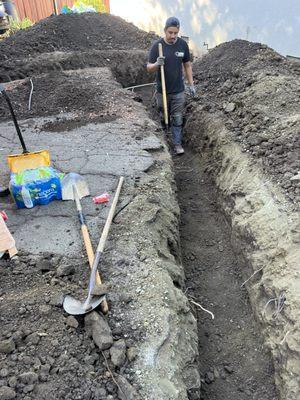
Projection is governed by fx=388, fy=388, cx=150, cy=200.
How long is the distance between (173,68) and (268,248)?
340 centimetres

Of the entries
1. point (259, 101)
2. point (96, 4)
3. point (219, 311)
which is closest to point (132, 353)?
point (219, 311)

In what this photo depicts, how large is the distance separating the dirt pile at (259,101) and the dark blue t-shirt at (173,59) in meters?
0.68

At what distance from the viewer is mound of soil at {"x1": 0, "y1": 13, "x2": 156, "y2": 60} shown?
29.5 feet

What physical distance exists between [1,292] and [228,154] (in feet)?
10.8

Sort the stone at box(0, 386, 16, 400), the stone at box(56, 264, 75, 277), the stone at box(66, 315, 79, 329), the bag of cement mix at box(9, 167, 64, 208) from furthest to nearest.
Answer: the bag of cement mix at box(9, 167, 64, 208) < the stone at box(56, 264, 75, 277) < the stone at box(66, 315, 79, 329) < the stone at box(0, 386, 16, 400)

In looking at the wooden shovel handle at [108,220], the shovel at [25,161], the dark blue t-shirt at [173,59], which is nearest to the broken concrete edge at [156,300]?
the wooden shovel handle at [108,220]

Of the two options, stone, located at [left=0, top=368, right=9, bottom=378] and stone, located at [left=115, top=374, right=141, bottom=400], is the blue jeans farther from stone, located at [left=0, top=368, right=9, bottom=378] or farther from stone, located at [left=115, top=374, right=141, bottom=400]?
stone, located at [left=0, top=368, right=9, bottom=378]

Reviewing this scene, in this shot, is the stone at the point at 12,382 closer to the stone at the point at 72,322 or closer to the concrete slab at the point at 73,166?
the stone at the point at 72,322

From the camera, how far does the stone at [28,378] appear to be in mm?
2025

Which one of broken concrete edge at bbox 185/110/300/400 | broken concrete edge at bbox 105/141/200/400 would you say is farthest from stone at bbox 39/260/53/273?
broken concrete edge at bbox 185/110/300/400

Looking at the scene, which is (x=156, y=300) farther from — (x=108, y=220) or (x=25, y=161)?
(x=25, y=161)

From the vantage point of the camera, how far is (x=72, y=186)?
3646mm

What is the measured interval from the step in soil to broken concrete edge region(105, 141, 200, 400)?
42cm

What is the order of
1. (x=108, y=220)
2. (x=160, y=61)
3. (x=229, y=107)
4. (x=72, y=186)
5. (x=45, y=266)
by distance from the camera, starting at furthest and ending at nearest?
(x=229, y=107)
(x=160, y=61)
(x=72, y=186)
(x=108, y=220)
(x=45, y=266)
